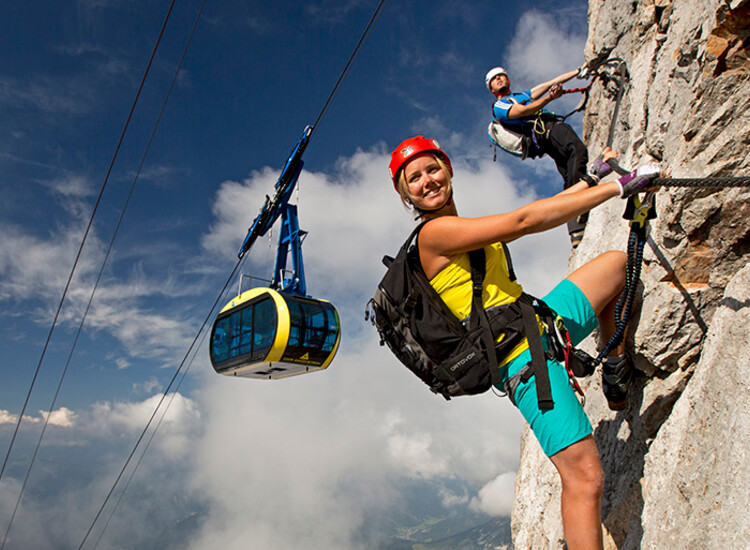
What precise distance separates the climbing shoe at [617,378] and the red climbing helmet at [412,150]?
7.45 ft

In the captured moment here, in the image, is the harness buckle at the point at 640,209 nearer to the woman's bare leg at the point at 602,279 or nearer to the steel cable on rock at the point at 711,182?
the steel cable on rock at the point at 711,182

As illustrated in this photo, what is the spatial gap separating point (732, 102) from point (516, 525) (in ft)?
18.4

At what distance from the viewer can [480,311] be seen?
3.33 m

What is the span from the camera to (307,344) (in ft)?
51.5

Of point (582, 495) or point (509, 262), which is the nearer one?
point (582, 495)

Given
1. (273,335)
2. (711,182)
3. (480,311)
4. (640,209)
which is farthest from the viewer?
(273,335)

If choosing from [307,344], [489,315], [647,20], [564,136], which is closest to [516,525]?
[489,315]

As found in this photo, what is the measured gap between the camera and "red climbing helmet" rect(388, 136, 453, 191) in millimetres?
3719

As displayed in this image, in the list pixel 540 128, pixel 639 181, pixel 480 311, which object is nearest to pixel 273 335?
pixel 540 128

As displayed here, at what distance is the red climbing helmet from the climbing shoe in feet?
7.45

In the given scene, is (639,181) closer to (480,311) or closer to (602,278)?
(602,278)

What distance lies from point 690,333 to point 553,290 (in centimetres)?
136

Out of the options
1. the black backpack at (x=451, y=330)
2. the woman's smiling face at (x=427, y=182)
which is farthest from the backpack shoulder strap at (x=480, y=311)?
the woman's smiling face at (x=427, y=182)

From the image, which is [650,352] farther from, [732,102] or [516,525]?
[516,525]
